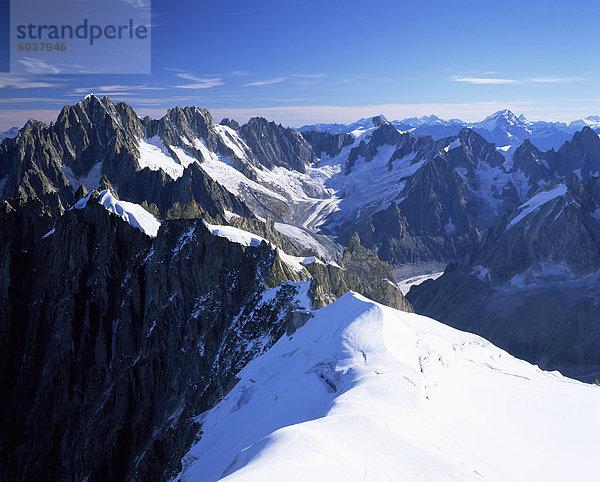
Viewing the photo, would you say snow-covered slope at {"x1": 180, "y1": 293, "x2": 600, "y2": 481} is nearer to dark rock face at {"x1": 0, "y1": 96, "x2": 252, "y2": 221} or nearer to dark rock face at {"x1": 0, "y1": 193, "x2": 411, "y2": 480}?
dark rock face at {"x1": 0, "y1": 193, "x2": 411, "y2": 480}

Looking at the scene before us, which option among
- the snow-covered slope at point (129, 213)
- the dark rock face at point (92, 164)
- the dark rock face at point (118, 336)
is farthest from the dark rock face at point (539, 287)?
the dark rock face at point (92, 164)

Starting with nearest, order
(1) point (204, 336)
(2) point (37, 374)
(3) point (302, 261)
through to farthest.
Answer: (1) point (204, 336) → (2) point (37, 374) → (3) point (302, 261)

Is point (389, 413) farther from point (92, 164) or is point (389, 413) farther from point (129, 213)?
point (92, 164)

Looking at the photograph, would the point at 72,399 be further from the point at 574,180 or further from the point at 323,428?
the point at 574,180

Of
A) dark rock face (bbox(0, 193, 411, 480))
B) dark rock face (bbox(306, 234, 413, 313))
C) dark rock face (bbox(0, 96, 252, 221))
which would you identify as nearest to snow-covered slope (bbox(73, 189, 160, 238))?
dark rock face (bbox(0, 193, 411, 480))

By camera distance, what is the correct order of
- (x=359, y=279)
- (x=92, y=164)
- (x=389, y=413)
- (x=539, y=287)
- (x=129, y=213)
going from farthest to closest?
(x=92, y=164), (x=539, y=287), (x=359, y=279), (x=129, y=213), (x=389, y=413)

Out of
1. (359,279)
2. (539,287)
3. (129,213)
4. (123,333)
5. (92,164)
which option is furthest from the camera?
(92,164)

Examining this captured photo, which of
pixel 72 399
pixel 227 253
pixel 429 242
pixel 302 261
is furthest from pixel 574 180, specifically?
pixel 72 399

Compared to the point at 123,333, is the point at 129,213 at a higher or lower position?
higher

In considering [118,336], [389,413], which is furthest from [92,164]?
[389,413]
